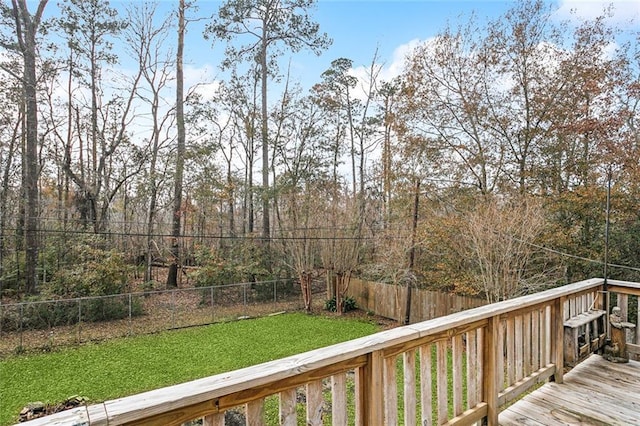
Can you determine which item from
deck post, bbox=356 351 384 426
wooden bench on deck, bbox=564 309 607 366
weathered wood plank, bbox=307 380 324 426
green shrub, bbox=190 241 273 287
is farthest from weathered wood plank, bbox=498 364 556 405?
green shrub, bbox=190 241 273 287

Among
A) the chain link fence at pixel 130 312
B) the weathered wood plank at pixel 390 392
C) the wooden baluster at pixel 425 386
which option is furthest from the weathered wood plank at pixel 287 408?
the chain link fence at pixel 130 312

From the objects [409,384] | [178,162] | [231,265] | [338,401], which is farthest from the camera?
[178,162]

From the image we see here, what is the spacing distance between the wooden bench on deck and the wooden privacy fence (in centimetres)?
466

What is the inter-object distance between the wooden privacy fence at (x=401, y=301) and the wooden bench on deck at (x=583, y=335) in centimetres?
466

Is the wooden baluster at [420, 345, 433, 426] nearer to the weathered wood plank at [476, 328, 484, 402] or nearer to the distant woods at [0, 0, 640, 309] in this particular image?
the weathered wood plank at [476, 328, 484, 402]

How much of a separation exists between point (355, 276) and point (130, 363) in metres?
6.56

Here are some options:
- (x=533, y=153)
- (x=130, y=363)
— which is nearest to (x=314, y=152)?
(x=533, y=153)

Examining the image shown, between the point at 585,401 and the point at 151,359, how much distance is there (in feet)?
22.3

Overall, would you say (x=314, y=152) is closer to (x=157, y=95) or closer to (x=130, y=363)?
(x=157, y=95)

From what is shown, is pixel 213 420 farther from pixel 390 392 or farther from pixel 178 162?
pixel 178 162

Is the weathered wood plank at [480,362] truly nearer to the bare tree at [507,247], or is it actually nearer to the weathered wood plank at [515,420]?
the weathered wood plank at [515,420]

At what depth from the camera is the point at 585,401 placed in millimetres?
2395

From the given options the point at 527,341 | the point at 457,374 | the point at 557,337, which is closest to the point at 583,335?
the point at 557,337

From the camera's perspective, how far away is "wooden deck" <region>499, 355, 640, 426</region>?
217 centimetres
